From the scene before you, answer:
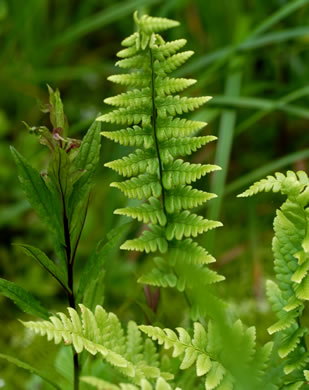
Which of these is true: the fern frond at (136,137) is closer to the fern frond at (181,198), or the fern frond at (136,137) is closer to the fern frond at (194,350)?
the fern frond at (181,198)

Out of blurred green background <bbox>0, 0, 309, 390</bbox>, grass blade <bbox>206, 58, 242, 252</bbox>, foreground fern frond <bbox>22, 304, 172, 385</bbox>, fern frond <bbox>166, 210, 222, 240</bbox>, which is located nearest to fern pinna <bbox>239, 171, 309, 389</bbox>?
fern frond <bbox>166, 210, 222, 240</bbox>

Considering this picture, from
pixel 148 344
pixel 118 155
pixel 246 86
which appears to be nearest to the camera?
pixel 148 344

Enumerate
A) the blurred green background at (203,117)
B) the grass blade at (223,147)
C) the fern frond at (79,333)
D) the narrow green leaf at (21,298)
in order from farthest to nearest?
the blurred green background at (203,117) → the grass blade at (223,147) → the narrow green leaf at (21,298) → the fern frond at (79,333)

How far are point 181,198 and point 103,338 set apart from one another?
28 cm

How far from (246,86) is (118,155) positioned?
65 centimetres

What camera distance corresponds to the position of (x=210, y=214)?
6.02 ft

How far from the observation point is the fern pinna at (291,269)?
0.97m

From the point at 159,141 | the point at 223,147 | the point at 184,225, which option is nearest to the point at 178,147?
the point at 159,141

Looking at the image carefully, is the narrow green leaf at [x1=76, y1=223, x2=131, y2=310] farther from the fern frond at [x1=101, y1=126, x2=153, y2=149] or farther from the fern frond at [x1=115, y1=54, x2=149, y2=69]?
the fern frond at [x1=115, y1=54, x2=149, y2=69]

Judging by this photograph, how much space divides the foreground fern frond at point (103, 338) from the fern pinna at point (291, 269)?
0.68 feet

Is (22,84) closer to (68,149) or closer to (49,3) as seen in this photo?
(49,3)

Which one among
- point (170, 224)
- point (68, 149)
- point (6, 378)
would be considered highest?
point (68, 149)

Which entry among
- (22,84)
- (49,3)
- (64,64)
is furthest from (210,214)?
(49,3)

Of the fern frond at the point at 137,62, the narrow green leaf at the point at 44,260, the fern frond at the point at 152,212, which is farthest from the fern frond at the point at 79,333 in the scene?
the fern frond at the point at 137,62
